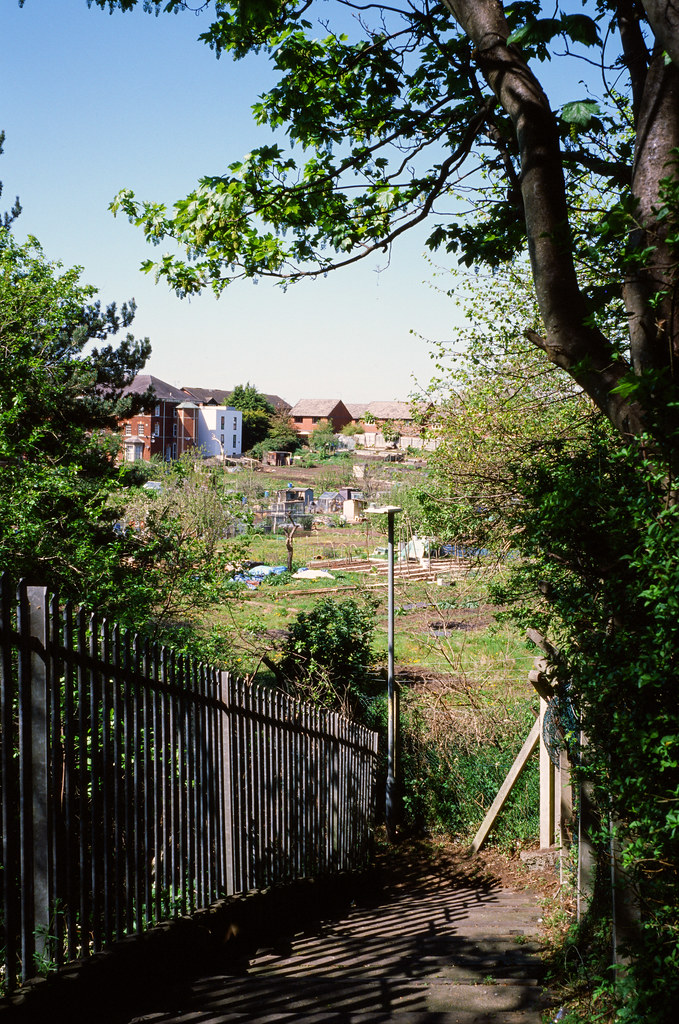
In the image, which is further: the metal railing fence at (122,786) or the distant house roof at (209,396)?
the distant house roof at (209,396)

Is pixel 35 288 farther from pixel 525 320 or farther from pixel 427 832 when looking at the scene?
pixel 427 832

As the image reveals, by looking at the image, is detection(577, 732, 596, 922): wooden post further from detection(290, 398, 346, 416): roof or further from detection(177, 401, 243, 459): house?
detection(290, 398, 346, 416): roof

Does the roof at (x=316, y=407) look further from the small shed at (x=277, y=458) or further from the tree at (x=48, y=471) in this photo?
the tree at (x=48, y=471)

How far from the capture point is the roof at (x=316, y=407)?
106062 mm

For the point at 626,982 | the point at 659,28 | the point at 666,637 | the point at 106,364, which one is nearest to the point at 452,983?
the point at 626,982

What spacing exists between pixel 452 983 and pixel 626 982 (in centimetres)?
141

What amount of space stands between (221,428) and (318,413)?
73.4 feet

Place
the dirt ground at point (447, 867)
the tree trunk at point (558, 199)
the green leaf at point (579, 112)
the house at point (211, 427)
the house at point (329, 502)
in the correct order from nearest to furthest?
1. the tree trunk at point (558, 199)
2. the green leaf at point (579, 112)
3. the dirt ground at point (447, 867)
4. the house at point (329, 502)
5. the house at point (211, 427)

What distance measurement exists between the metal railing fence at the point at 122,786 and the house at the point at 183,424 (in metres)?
70.6

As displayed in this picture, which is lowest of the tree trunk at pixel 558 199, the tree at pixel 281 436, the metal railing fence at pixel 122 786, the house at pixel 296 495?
the metal railing fence at pixel 122 786

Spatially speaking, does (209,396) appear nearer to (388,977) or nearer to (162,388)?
(162,388)

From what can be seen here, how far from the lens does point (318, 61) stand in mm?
6168

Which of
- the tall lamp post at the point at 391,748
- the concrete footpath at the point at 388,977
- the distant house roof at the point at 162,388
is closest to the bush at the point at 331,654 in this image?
the tall lamp post at the point at 391,748

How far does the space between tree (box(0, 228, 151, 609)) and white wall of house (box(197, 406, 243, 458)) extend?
7040 centimetres
